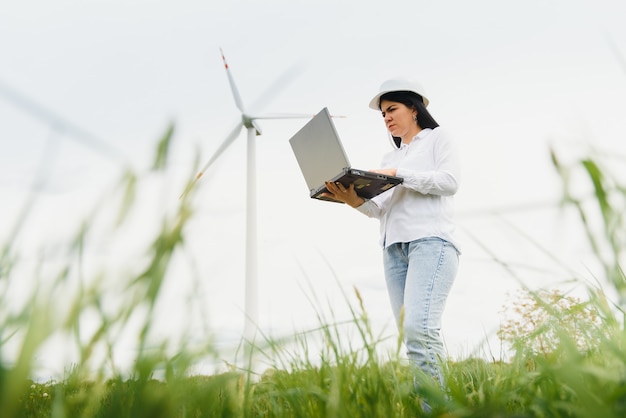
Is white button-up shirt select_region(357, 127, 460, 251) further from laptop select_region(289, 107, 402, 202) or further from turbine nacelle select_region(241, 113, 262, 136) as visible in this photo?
turbine nacelle select_region(241, 113, 262, 136)

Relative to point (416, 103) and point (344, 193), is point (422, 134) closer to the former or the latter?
point (416, 103)

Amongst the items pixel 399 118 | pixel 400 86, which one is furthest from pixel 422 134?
pixel 400 86

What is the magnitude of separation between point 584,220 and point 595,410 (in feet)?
1.16

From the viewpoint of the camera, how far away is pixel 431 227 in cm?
307

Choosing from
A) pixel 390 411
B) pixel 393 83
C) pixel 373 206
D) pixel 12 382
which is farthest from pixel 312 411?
pixel 393 83

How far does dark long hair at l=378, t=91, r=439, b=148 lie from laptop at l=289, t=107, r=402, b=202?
1.61 ft

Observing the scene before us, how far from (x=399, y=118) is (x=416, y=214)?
788 mm

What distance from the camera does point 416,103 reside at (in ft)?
11.8

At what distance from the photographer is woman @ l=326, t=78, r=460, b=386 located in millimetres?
2873

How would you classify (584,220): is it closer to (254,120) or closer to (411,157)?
(411,157)

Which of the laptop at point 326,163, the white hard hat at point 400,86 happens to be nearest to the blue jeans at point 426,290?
the laptop at point 326,163

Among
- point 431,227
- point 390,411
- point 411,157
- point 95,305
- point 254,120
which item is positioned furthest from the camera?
point 254,120

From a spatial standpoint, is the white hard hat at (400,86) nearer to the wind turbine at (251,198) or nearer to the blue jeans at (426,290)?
the blue jeans at (426,290)

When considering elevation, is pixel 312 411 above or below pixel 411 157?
below
